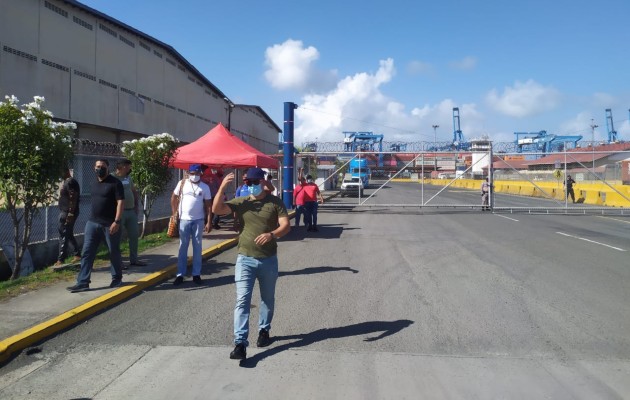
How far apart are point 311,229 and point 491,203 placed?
38.2ft

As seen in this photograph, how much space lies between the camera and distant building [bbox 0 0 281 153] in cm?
2095

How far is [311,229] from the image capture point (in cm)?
1545

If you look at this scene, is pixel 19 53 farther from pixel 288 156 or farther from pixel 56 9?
pixel 288 156

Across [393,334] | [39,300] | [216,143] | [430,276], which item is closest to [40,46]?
[216,143]

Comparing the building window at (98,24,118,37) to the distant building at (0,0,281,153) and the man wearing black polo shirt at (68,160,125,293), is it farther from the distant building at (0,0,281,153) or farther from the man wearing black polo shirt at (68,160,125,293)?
the man wearing black polo shirt at (68,160,125,293)

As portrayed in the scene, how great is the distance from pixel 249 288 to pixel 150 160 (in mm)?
7752

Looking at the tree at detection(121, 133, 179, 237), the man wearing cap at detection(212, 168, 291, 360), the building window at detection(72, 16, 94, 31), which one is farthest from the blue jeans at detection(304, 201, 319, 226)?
the building window at detection(72, 16, 94, 31)

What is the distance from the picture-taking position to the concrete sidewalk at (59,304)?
17.4ft

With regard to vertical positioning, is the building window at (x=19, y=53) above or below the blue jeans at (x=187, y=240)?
above

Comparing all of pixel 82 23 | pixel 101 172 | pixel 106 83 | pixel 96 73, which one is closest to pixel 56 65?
pixel 96 73

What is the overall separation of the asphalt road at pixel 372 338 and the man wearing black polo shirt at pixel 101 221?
0.80 metres

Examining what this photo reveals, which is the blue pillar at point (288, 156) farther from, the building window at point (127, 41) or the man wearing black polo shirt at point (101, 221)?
the man wearing black polo shirt at point (101, 221)

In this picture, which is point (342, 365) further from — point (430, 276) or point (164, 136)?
point (164, 136)

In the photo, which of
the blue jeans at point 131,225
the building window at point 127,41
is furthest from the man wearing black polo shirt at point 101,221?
the building window at point 127,41
